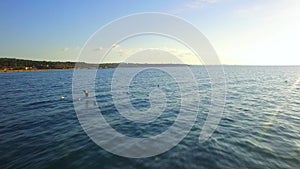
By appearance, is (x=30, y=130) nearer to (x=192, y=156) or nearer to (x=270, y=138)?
(x=192, y=156)

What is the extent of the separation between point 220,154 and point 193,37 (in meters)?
8.47

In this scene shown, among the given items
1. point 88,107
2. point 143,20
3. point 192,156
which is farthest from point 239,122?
point 88,107

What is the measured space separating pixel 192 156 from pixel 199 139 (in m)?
3.50

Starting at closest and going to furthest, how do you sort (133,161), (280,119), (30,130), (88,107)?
(133,161)
(30,130)
(280,119)
(88,107)

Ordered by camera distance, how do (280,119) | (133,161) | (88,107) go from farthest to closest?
(88,107) < (280,119) < (133,161)

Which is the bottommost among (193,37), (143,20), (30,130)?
(30,130)

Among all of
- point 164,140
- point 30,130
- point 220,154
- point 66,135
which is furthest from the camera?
point 30,130

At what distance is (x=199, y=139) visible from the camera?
57.5ft

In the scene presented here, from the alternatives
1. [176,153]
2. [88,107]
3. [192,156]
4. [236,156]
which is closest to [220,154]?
[236,156]

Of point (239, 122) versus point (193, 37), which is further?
point (239, 122)

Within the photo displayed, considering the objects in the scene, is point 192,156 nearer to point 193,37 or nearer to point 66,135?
point 193,37

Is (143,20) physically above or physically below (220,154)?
above

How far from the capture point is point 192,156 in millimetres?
14281

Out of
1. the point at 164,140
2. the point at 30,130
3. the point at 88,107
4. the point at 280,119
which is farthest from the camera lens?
the point at 88,107
